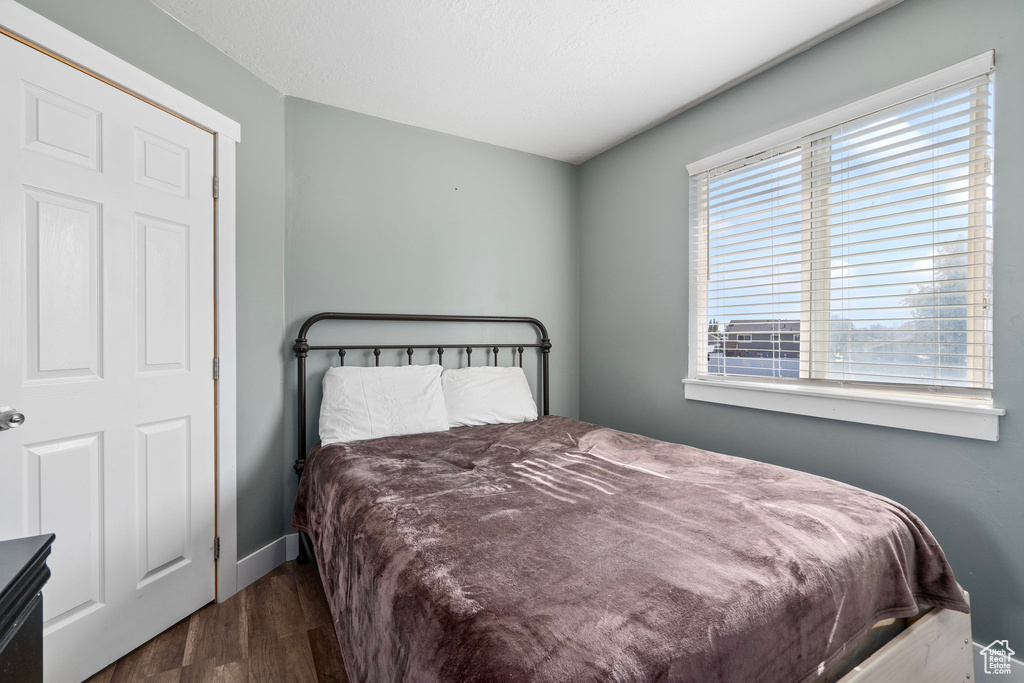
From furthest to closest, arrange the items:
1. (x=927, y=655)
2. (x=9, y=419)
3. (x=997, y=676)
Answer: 1. (x=997, y=676)
2. (x=9, y=419)
3. (x=927, y=655)

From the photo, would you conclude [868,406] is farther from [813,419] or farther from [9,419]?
[9,419]

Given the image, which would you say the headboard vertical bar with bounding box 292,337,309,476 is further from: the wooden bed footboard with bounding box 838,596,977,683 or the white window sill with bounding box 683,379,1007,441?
the wooden bed footboard with bounding box 838,596,977,683

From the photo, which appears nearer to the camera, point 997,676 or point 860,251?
point 997,676

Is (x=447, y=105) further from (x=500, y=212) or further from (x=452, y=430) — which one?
(x=452, y=430)

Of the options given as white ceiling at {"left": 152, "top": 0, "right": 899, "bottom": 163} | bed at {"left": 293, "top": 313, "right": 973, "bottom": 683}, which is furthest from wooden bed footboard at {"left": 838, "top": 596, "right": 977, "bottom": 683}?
white ceiling at {"left": 152, "top": 0, "right": 899, "bottom": 163}

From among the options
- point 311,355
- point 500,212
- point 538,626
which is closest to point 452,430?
point 311,355

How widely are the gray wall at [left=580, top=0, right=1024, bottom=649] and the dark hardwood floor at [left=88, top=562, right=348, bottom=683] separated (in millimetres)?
2046

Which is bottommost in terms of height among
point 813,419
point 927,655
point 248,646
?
point 248,646

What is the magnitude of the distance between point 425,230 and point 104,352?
169 centimetres

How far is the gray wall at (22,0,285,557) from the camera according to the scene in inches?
75.4

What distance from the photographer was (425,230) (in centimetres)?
280

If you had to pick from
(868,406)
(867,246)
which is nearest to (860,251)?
(867,246)

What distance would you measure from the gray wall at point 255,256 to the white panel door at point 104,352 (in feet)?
0.63

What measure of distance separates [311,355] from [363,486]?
1167 millimetres
